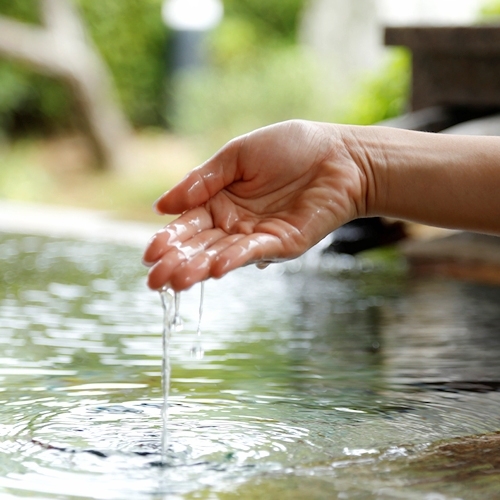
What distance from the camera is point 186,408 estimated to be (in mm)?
2162

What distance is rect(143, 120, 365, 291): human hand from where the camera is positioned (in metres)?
2.12

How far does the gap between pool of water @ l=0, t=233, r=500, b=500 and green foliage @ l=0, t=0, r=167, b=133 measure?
8.85 metres

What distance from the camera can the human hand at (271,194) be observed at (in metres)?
2.12

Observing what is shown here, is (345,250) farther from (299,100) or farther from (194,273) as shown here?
(299,100)

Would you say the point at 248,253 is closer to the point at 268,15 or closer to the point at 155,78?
the point at 155,78

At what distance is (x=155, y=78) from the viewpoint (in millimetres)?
12953

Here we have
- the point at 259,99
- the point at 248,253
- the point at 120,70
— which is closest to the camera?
the point at 248,253

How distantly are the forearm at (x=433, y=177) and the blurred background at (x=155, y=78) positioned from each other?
6.28m

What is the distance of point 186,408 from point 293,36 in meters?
11.7

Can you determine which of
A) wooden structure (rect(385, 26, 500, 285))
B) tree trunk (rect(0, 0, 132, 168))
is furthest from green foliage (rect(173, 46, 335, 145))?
wooden structure (rect(385, 26, 500, 285))

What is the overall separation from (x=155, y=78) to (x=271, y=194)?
36.0 ft

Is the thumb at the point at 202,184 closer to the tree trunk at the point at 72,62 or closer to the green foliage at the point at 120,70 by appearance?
the tree trunk at the point at 72,62

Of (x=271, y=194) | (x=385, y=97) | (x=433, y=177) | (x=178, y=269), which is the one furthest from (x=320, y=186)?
(x=385, y=97)

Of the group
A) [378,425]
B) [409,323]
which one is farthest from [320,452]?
[409,323]
